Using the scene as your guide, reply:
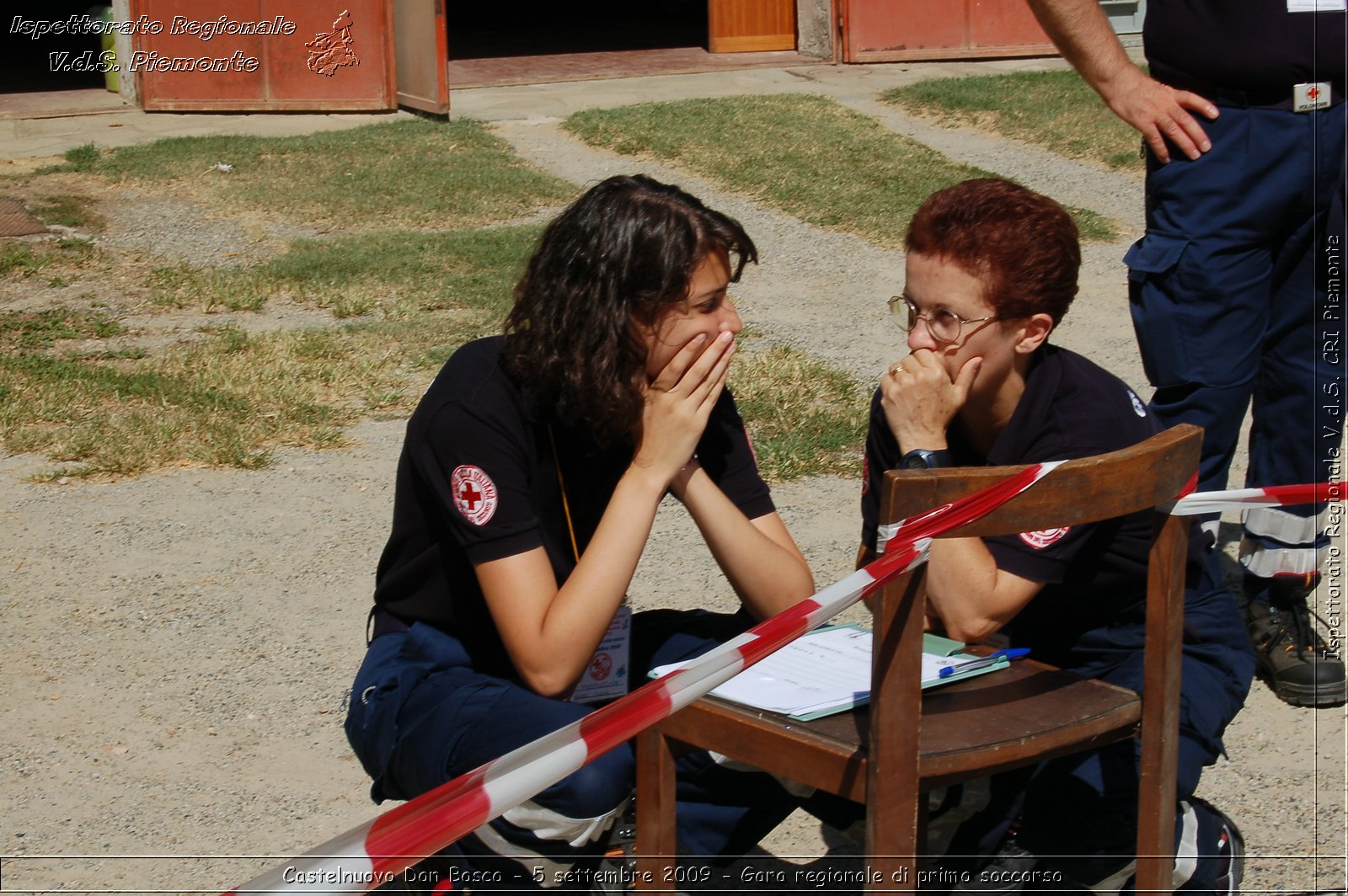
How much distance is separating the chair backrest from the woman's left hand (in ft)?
1.31

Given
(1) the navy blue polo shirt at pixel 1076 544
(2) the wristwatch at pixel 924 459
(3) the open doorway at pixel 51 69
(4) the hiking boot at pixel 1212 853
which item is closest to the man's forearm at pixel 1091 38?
(1) the navy blue polo shirt at pixel 1076 544

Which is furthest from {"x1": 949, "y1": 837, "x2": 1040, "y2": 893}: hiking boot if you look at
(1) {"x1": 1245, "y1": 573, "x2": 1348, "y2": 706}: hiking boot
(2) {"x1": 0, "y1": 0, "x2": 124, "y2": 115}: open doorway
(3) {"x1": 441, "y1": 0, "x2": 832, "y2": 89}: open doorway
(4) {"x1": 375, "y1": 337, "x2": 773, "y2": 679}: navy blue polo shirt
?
(2) {"x1": 0, "y1": 0, "x2": 124, "y2": 115}: open doorway

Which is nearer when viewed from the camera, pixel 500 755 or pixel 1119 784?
pixel 500 755

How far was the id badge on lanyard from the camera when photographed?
269 centimetres

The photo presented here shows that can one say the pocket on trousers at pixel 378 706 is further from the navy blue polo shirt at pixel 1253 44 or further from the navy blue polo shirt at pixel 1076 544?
the navy blue polo shirt at pixel 1253 44

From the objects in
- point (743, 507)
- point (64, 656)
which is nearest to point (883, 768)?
point (743, 507)

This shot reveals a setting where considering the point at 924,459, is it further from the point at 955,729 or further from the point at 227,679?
the point at 227,679

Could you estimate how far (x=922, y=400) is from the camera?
2.54 metres

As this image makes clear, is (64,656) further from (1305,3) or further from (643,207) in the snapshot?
(1305,3)

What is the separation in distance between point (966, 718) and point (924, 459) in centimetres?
48

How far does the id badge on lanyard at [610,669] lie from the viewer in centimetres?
269

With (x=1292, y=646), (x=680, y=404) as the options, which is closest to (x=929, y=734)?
(x=680, y=404)

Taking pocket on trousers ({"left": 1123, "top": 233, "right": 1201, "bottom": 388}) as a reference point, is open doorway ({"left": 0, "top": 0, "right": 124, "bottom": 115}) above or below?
above

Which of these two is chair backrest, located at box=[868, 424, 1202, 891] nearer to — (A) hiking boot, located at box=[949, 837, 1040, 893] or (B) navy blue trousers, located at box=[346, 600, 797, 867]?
(A) hiking boot, located at box=[949, 837, 1040, 893]
